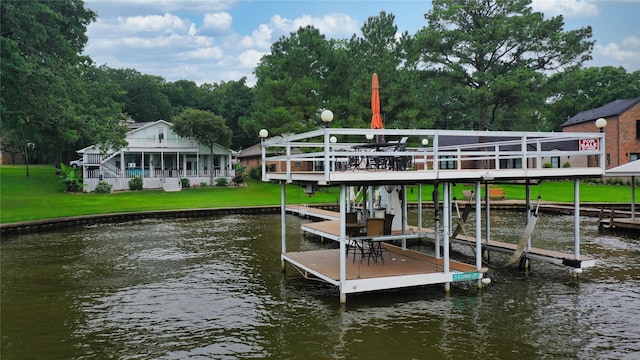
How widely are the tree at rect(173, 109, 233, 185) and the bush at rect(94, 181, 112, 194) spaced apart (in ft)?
28.9

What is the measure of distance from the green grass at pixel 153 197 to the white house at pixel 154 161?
95.8 inches

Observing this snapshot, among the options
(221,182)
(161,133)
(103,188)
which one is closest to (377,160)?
(103,188)

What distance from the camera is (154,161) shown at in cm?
4556

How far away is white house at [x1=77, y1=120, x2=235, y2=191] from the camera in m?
40.0

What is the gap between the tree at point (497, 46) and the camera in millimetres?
39125

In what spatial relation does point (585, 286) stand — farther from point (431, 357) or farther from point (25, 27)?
point (25, 27)

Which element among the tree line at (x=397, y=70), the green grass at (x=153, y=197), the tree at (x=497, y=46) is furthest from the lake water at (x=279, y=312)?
the tree at (x=497, y=46)

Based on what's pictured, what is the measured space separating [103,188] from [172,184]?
5.67 metres

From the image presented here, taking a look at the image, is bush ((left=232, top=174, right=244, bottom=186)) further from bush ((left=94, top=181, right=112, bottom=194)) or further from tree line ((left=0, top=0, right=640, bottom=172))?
bush ((left=94, top=181, right=112, bottom=194))

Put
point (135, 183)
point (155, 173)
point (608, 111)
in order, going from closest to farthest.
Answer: point (135, 183) → point (155, 173) → point (608, 111)

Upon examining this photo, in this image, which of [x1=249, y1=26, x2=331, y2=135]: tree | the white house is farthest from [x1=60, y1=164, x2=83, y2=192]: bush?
[x1=249, y1=26, x2=331, y2=135]: tree

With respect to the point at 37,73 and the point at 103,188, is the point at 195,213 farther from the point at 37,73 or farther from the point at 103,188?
the point at 103,188

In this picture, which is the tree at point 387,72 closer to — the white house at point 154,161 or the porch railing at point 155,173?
the porch railing at point 155,173

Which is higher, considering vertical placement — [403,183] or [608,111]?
[608,111]
